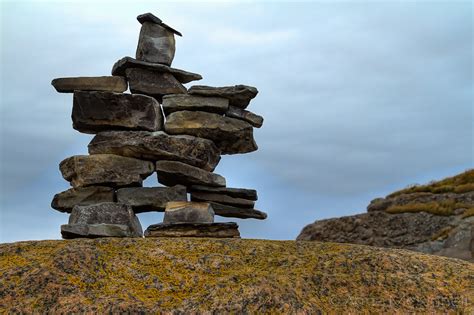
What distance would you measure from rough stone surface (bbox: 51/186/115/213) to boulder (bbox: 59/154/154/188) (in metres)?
0.13

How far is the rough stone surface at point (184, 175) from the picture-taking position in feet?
42.8

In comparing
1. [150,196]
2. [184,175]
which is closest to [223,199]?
[184,175]

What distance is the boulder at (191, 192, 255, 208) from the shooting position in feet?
44.0

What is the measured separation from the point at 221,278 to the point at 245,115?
6788mm

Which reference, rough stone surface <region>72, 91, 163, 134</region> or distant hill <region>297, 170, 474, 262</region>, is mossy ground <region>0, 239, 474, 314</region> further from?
distant hill <region>297, 170, 474, 262</region>

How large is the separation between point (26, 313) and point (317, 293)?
11.6ft

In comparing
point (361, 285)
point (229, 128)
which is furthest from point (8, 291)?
point (229, 128)

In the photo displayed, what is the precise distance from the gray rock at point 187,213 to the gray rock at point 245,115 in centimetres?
236

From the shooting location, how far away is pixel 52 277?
24.8 feet

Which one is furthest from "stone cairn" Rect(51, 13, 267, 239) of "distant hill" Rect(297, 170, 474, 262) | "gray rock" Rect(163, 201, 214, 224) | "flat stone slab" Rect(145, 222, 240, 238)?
"distant hill" Rect(297, 170, 474, 262)

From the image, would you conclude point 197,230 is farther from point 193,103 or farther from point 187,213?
point 193,103

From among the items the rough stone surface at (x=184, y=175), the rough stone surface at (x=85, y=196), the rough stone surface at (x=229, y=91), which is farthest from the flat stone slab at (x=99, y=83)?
the rough stone surface at (x=85, y=196)

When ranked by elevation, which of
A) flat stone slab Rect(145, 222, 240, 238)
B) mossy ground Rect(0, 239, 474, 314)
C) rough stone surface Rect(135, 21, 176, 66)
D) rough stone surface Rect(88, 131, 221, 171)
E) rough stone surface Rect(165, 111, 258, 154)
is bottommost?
mossy ground Rect(0, 239, 474, 314)

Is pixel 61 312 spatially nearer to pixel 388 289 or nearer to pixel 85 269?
pixel 85 269
